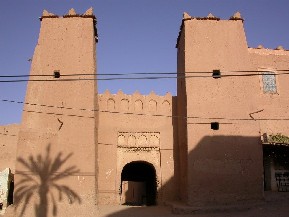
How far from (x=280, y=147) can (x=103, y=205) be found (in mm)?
8598

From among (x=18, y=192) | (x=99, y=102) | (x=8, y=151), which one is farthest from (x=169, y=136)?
(x=8, y=151)

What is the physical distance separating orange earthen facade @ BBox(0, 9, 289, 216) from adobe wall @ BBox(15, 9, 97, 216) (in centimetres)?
4

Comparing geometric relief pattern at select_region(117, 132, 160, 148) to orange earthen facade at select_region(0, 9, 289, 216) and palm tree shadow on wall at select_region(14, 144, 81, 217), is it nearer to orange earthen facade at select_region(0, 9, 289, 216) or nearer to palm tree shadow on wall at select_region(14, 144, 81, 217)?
orange earthen facade at select_region(0, 9, 289, 216)

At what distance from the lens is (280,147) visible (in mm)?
15523

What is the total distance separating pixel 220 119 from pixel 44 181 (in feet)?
24.8

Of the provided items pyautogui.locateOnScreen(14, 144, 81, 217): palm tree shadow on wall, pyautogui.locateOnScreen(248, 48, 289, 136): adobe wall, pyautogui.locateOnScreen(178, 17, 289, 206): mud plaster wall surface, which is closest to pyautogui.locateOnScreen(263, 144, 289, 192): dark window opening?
pyautogui.locateOnScreen(248, 48, 289, 136): adobe wall

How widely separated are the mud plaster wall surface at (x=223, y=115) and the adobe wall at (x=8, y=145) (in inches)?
481

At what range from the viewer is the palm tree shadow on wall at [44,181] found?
40.7 feet

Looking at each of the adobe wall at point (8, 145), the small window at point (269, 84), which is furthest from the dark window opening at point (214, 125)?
the adobe wall at point (8, 145)

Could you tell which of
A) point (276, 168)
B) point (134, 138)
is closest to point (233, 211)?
point (276, 168)

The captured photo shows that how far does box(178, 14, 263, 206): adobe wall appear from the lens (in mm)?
13234

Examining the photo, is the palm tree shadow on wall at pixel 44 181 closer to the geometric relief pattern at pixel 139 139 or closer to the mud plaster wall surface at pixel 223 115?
the geometric relief pattern at pixel 139 139

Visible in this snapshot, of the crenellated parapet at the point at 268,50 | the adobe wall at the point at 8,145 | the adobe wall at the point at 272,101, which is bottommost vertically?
the adobe wall at the point at 8,145

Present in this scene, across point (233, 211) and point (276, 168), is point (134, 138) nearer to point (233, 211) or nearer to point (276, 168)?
point (233, 211)
